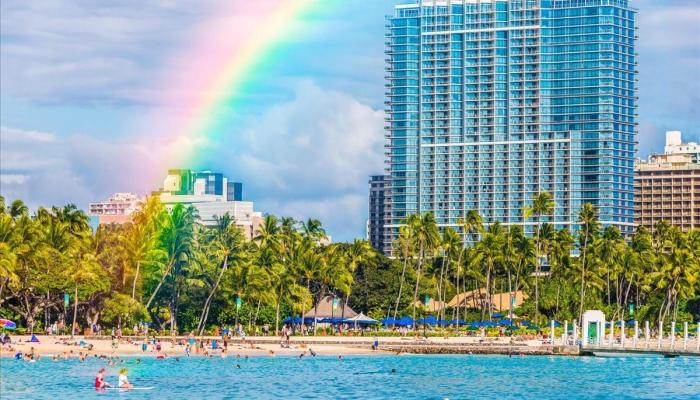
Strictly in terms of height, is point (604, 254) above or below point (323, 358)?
above

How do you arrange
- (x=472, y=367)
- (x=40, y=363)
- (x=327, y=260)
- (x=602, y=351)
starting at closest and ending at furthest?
(x=40, y=363) → (x=472, y=367) → (x=602, y=351) → (x=327, y=260)

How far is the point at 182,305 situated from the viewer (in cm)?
16275

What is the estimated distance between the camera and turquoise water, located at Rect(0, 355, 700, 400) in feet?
336

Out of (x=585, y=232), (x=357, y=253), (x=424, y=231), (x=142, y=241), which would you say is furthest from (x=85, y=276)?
(x=585, y=232)

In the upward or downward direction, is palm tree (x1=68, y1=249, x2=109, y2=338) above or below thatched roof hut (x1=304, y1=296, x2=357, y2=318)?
above

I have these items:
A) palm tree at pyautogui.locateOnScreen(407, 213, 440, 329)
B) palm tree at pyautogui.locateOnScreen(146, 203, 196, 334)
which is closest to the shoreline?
palm tree at pyautogui.locateOnScreen(146, 203, 196, 334)

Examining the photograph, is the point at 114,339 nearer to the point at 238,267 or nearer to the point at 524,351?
the point at 238,267

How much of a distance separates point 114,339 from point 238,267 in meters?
25.2

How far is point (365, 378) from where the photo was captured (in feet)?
386

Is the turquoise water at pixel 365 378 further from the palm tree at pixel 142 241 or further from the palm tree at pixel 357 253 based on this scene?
the palm tree at pixel 357 253

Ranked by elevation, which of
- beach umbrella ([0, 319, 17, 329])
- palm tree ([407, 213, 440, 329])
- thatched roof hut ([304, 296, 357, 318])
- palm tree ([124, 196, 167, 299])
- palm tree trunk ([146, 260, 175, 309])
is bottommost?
beach umbrella ([0, 319, 17, 329])

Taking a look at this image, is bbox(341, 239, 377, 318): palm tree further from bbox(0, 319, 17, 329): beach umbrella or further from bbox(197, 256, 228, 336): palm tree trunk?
bbox(0, 319, 17, 329): beach umbrella

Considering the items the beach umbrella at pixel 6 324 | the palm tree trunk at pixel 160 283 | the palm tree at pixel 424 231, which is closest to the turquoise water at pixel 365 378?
the beach umbrella at pixel 6 324

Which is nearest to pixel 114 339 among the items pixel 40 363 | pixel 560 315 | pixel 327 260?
pixel 40 363
